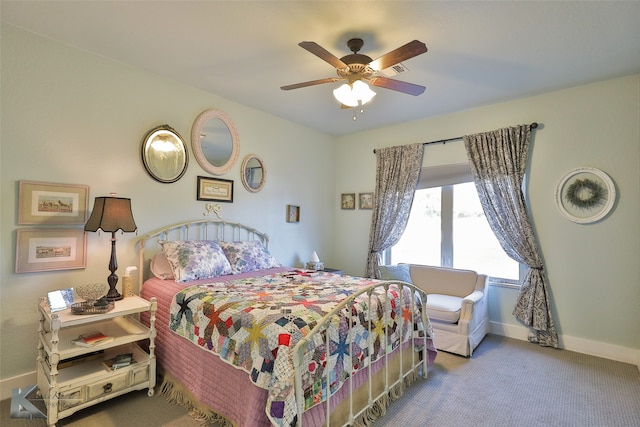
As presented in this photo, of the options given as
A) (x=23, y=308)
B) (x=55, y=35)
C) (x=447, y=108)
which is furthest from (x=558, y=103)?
(x=23, y=308)

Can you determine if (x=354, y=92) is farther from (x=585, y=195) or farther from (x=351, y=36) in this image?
(x=585, y=195)

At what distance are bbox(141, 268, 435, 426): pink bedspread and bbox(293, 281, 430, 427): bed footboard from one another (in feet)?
0.45

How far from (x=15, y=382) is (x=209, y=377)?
5.49 ft

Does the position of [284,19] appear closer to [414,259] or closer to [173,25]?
[173,25]

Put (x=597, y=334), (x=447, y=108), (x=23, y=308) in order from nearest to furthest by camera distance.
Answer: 1. (x=23, y=308)
2. (x=597, y=334)
3. (x=447, y=108)

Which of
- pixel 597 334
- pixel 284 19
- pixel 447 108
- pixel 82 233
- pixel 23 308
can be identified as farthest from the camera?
pixel 447 108

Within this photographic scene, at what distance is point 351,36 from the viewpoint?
245 centimetres

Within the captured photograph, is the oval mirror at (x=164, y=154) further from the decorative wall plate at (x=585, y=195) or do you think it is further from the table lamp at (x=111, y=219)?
the decorative wall plate at (x=585, y=195)

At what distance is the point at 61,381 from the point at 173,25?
268 cm

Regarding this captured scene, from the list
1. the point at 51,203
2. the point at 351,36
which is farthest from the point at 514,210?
the point at 51,203

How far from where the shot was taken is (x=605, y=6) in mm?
2082

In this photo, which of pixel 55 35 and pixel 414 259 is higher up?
pixel 55 35

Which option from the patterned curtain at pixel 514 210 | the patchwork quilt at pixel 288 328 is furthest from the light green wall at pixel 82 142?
the patterned curtain at pixel 514 210

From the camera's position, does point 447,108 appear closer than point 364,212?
Yes
